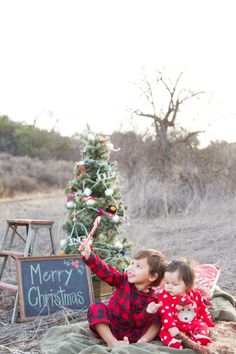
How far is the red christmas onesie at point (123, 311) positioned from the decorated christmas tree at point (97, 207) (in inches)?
60.9

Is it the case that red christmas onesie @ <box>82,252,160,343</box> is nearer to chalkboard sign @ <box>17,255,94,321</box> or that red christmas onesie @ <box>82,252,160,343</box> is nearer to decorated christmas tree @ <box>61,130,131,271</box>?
chalkboard sign @ <box>17,255,94,321</box>

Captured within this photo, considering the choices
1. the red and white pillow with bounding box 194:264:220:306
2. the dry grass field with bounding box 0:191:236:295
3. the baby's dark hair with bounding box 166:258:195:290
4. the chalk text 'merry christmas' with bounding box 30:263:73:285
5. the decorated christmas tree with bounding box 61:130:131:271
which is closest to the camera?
the baby's dark hair with bounding box 166:258:195:290

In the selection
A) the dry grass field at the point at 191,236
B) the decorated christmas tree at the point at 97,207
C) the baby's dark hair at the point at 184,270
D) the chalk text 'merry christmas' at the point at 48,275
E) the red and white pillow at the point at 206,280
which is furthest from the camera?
the dry grass field at the point at 191,236

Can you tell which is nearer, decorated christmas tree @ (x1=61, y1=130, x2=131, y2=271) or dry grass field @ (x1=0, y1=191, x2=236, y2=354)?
decorated christmas tree @ (x1=61, y1=130, x2=131, y2=271)

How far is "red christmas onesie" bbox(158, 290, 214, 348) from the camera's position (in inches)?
141

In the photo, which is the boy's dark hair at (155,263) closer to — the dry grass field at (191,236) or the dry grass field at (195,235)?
the dry grass field at (191,236)

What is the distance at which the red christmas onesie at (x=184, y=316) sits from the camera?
3.58 m

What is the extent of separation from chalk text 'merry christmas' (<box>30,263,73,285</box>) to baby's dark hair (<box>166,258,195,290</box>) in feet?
4.68

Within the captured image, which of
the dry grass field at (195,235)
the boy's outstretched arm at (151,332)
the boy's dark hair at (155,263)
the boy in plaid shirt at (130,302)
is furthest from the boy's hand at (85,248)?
the dry grass field at (195,235)

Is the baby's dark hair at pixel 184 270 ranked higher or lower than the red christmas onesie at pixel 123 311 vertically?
higher

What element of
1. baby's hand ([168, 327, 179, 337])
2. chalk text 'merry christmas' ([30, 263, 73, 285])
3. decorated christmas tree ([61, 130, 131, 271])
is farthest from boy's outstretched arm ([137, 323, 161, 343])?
decorated christmas tree ([61, 130, 131, 271])

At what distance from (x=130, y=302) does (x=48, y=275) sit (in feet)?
4.13

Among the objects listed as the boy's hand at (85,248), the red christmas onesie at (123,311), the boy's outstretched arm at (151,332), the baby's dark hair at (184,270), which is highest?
the boy's hand at (85,248)

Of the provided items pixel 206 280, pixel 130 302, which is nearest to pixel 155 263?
pixel 130 302
